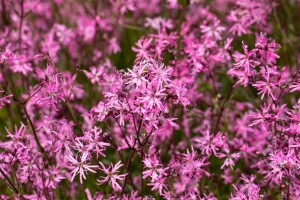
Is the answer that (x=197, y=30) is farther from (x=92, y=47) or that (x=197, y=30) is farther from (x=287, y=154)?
(x=287, y=154)

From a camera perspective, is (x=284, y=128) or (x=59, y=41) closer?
(x=284, y=128)

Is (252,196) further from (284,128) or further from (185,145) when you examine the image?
(185,145)

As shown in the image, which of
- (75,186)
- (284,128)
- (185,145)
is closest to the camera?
(284,128)

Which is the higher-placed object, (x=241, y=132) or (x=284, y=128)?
(x=284, y=128)

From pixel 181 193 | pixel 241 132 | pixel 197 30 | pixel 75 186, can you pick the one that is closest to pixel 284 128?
pixel 181 193

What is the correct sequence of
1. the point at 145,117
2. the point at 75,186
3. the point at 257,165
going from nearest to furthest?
the point at 145,117 < the point at 257,165 < the point at 75,186

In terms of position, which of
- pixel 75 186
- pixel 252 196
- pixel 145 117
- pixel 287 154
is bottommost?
pixel 75 186
